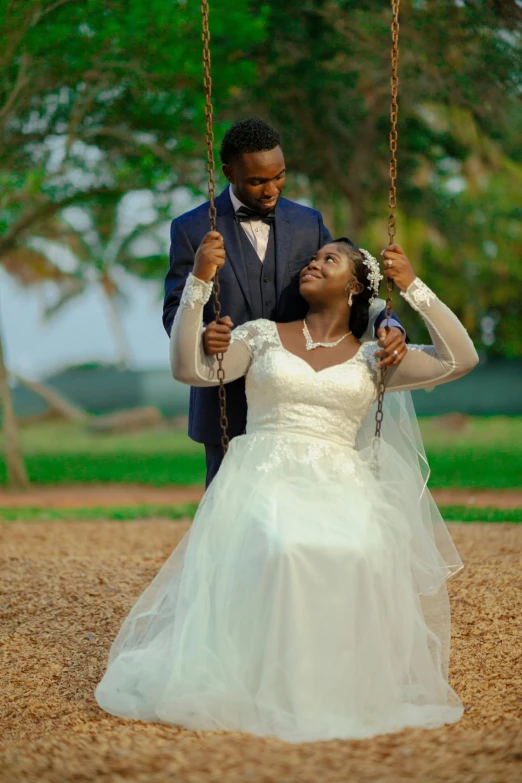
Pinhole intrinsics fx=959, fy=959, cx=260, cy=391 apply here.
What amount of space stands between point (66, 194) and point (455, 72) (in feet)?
18.7

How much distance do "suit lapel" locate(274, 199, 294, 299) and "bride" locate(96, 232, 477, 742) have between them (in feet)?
0.67

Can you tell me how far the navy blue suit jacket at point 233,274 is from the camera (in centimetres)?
447

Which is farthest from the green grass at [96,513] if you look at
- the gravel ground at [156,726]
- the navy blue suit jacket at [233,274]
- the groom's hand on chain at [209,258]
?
the groom's hand on chain at [209,258]

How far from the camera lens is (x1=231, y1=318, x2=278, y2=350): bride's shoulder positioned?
423cm

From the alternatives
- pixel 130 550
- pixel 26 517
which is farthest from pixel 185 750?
pixel 26 517

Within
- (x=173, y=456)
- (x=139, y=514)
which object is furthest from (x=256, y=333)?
(x=173, y=456)

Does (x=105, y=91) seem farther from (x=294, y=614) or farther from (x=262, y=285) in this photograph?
(x=294, y=614)

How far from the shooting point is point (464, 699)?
4.20 metres

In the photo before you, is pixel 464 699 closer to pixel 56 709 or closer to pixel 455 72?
pixel 56 709

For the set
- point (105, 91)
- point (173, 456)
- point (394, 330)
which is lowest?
point (173, 456)

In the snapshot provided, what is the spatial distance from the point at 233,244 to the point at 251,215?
163 mm

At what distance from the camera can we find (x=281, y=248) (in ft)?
14.7

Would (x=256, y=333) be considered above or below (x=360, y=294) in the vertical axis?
below

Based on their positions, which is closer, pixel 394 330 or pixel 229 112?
pixel 394 330
